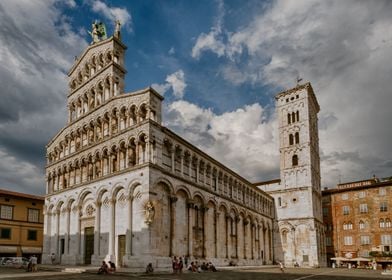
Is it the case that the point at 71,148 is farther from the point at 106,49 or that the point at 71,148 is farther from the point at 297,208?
the point at 297,208

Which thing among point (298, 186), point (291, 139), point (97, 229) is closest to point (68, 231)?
point (97, 229)

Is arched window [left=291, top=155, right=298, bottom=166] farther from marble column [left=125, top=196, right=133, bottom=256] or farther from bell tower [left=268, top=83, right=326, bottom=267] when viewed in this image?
marble column [left=125, top=196, right=133, bottom=256]

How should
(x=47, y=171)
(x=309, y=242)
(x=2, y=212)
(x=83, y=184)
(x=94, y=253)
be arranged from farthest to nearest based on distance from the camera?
(x=309, y=242)
(x=2, y=212)
(x=47, y=171)
(x=83, y=184)
(x=94, y=253)

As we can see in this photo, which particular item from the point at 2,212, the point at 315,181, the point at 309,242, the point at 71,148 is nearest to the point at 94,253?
the point at 71,148

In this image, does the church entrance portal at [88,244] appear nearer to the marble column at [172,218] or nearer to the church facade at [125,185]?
the church facade at [125,185]

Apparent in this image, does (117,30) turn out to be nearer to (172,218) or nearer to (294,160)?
(172,218)

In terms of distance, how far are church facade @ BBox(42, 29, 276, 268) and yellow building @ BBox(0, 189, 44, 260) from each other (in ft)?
28.9

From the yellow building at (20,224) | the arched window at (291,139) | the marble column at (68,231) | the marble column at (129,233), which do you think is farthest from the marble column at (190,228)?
the arched window at (291,139)

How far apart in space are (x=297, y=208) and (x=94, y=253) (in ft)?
128

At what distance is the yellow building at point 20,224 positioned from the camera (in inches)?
1948

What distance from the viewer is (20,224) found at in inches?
2032

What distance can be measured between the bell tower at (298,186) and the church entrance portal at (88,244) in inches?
1413

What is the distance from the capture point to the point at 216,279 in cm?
2641

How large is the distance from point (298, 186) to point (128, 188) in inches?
1559
